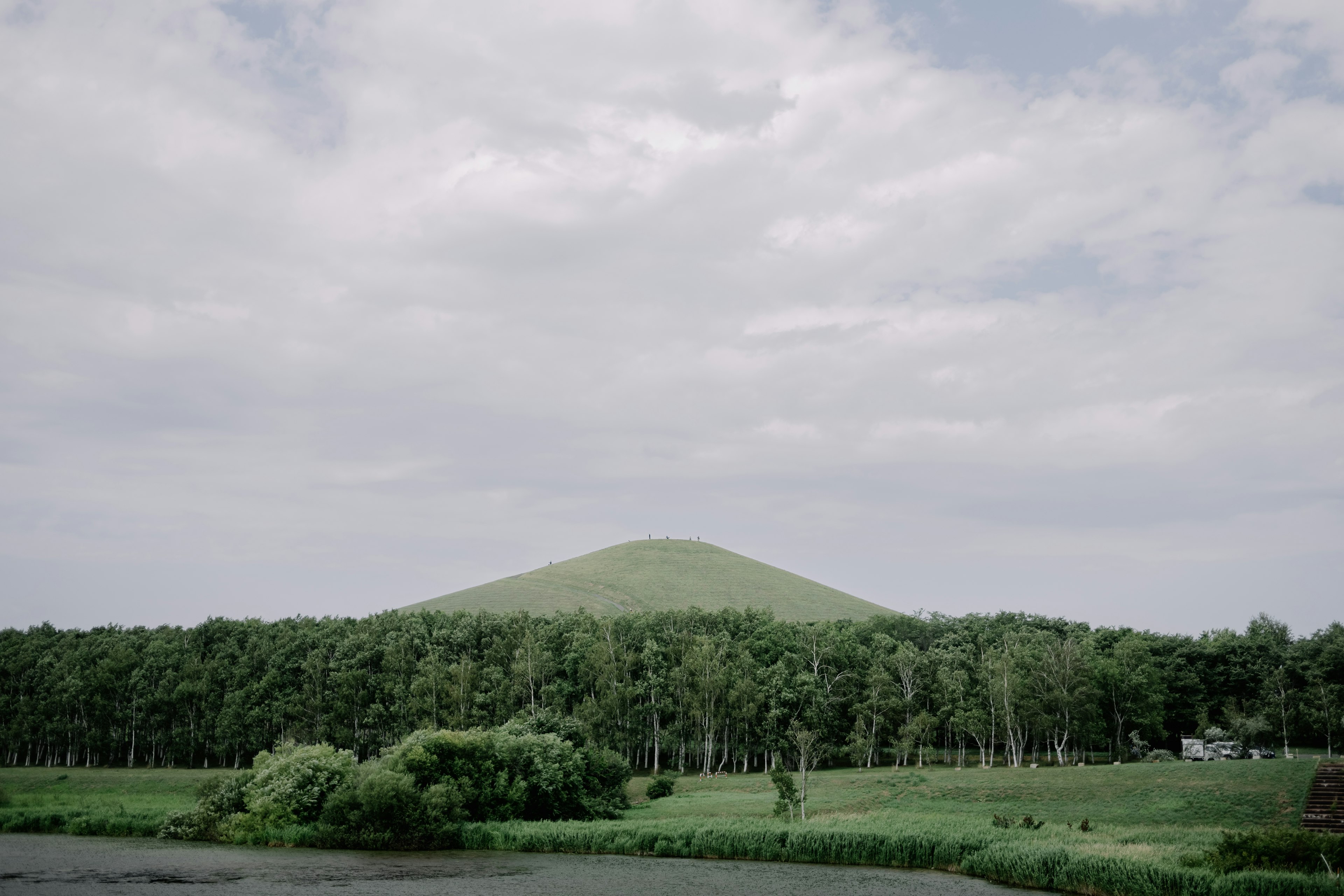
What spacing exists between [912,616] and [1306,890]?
111 meters

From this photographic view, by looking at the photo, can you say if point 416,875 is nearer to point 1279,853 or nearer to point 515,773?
point 515,773

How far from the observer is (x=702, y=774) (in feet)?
339

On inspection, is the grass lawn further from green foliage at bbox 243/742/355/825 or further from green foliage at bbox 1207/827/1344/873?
green foliage at bbox 243/742/355/825

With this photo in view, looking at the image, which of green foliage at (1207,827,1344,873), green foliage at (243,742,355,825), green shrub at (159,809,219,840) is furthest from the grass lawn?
green shrub at (159,809,219,840)

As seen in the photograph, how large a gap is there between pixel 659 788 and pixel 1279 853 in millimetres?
53713

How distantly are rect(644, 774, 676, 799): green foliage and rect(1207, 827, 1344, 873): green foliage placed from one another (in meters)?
50.8

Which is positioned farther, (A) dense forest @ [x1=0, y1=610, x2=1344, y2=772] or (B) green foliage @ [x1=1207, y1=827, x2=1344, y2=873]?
(A) dense forest @ [x1=0, y1=610, x2=1344, y2=772]

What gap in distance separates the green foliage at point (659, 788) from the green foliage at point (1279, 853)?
50.8m

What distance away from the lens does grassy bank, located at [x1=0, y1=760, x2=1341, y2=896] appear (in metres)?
44.9

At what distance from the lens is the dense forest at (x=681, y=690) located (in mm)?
98500

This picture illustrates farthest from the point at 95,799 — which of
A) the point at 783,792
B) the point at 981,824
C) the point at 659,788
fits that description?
the point at 981,824

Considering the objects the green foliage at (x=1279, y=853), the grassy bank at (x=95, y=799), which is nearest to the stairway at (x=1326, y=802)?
the green foliage at (x=1279, y=853)

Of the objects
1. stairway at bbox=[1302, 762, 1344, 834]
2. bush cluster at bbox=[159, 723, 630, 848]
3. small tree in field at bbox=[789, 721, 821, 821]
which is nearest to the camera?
stairway at bbox=[1302, 762, 1344, 834]

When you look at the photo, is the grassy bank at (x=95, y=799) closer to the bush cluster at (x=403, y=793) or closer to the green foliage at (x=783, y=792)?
the bush cluster at (x=403, y=793)
